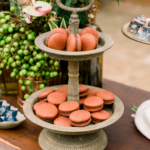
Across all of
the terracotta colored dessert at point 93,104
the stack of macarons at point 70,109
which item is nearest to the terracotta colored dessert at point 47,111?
the stack of macarons at point 70,109

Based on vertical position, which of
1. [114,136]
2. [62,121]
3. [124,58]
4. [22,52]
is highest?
[22,52]

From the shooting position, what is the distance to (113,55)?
3.19 meters

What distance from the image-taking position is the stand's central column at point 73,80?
31.5 inches

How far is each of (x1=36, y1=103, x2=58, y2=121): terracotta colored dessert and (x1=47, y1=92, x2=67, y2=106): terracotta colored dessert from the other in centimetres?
2

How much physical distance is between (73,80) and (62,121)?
144mm

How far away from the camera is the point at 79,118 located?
749mm

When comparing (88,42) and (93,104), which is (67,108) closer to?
(93,104)

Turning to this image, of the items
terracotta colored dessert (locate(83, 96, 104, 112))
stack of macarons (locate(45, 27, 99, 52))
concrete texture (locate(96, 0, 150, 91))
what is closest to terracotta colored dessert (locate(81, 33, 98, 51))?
stack of macarons (locate(45, 27, 99, 52))

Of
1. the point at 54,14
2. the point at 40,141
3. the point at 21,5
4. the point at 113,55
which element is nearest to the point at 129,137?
the point at 40,141

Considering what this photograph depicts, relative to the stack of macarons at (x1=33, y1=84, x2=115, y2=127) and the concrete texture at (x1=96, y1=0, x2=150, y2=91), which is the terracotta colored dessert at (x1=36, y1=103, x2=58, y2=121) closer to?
the stack of macarons at (x1=33, y1=84, x2=115, y2=127)

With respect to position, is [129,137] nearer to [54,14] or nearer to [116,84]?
[116,84]

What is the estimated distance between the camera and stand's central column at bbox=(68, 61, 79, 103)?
80 centimetres

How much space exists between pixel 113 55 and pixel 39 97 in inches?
94.9

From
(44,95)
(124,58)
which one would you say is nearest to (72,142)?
(44,95)
